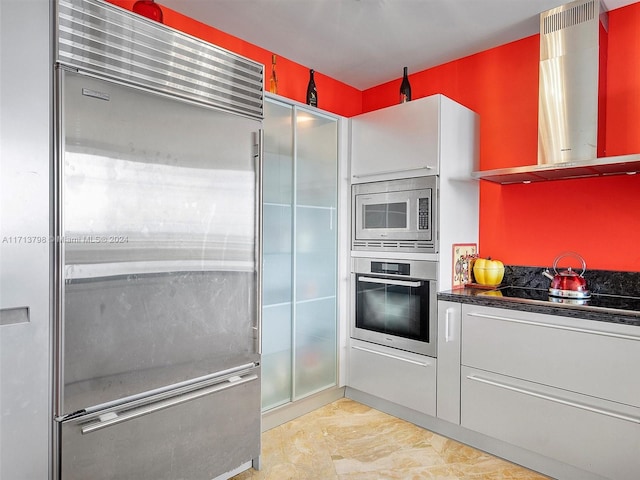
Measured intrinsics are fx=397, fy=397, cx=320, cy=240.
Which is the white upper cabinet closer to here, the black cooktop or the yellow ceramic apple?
the yellow ceramic apple

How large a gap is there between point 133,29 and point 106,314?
1138 millimetres

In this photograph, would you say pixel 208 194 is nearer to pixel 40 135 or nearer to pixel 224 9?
pixel 40 135

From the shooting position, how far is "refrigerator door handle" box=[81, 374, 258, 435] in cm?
152

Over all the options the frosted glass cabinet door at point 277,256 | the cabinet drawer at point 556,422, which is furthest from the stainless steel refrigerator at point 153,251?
the cabinet drawer at point 556,422

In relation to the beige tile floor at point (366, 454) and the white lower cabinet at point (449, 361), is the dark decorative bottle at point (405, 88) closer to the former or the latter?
the white lower cabinet at point (449, 361)

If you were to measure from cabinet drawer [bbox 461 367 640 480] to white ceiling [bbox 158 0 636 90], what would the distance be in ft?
6.97

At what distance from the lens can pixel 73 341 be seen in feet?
4.77

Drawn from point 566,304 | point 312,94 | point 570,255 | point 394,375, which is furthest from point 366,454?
point 312,94

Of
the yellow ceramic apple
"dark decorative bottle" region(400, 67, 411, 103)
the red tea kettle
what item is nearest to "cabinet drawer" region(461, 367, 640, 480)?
the red tea kettle

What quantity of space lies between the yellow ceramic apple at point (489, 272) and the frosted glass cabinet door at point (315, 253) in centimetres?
101

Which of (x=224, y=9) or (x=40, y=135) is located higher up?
(x=224, y=9)

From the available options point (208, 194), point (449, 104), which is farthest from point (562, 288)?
point (208, 194)

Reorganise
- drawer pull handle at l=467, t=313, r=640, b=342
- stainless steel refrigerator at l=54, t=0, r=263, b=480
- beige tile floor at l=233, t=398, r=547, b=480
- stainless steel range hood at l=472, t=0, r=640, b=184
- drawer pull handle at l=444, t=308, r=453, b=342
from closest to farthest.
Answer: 1. stainless steel refrigerator at l=54, t=0, r=263, b=480
2. drawer pull handle at l=467, t=313, r=640, b=342
3. beige tile floor at l=233, t=398, r=547, b=480
4. stainless steel range hood at l=472, t=0, r=640, b=184
5. drawer pull handle at l=444, t=308, r=453, b=342

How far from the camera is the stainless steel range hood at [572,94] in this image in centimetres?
219
